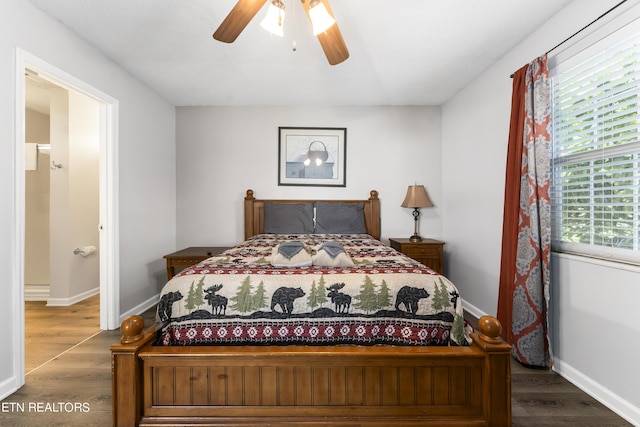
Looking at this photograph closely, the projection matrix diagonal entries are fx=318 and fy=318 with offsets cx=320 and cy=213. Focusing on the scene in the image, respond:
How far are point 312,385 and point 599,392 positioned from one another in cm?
170

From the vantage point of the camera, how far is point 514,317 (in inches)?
89.6

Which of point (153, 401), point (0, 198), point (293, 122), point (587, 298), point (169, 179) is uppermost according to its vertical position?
point (293, 122)

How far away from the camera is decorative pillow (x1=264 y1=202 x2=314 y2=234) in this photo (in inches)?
148

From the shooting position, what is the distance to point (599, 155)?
192cm

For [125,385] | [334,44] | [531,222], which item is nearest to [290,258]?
[125,385]

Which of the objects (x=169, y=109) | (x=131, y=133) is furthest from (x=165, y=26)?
(x=169, y=109)

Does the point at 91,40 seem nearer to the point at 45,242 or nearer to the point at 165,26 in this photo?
the point at 165,26

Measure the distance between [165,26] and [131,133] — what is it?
1287 millimetres

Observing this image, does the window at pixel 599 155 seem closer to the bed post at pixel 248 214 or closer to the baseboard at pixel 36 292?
the bed post at pixel 248 214

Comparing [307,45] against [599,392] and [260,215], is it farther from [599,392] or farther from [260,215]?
[599,392]

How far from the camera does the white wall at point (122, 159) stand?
1890 mm

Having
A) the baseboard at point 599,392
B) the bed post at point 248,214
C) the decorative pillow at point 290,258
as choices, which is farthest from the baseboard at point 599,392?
the bed post at point 248,214

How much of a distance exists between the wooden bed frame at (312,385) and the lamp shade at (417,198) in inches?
89.6

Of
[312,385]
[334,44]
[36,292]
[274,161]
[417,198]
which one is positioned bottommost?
[36,292]
